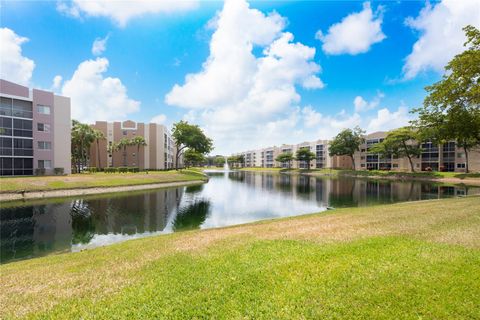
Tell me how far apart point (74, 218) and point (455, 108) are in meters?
38.7

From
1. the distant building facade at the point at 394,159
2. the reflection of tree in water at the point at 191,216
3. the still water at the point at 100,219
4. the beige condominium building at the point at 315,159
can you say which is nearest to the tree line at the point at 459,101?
the distant building facade at the point at 394,159

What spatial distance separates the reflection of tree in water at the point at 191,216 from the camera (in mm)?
20484

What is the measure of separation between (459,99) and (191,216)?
27.9 metres

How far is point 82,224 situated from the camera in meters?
20.6

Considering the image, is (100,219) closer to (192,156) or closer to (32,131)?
(32,131)

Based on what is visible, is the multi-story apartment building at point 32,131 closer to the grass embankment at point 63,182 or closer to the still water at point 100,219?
the grass embankment at point 63,182

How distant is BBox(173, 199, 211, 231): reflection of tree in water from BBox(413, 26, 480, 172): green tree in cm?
2370

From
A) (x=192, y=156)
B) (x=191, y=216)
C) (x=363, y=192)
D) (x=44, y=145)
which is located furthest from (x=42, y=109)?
(x=363, y=192)

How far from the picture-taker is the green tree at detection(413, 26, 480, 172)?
16.9m

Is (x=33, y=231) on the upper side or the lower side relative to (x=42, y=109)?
lower

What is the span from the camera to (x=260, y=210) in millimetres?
26734

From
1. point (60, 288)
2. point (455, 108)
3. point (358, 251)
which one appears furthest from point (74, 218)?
point (455, 108)

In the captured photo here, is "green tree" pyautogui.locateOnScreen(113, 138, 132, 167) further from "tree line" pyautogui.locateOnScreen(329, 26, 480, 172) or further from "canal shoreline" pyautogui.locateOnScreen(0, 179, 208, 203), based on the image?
"tree line" pyautogui.locateOnScreen(329, 26, 480, 172)

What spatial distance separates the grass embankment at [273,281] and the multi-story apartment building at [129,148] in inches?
2986
